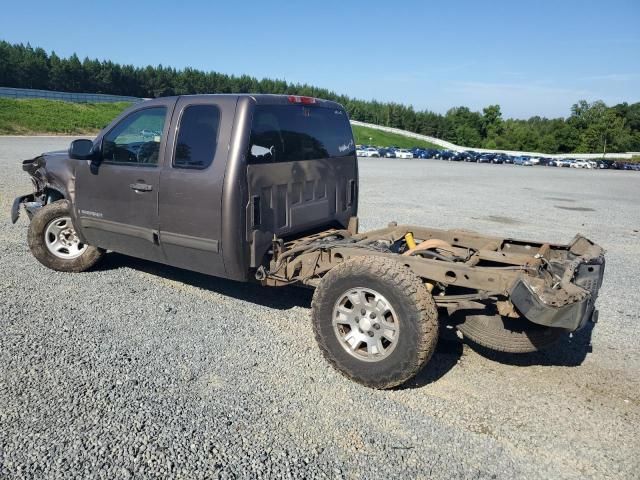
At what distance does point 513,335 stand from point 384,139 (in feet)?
331

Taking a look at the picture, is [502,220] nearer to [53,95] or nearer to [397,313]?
[397,313]

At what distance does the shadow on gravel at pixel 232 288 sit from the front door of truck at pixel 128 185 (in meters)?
0.88

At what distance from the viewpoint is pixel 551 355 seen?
4.34 metres

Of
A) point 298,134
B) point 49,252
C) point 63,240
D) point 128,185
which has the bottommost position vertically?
point 49,252

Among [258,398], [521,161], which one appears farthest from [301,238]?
[521,161]

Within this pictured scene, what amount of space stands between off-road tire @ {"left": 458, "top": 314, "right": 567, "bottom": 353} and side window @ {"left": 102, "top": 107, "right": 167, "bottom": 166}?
3.24 metres

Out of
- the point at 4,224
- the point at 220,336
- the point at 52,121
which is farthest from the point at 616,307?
the point at 52,121

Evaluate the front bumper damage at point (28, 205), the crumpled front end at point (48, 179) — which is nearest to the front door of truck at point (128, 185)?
the crumpled front end at point (48, 179)

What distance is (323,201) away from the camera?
17.0 feet

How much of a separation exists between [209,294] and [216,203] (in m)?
1.61

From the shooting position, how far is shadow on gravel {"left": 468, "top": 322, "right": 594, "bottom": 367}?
420 centimetres

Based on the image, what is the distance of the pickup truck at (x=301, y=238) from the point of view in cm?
349

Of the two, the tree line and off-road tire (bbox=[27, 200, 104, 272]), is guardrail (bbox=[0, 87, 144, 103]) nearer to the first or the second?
the tree line

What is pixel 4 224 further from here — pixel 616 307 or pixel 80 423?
pixel 616 307
